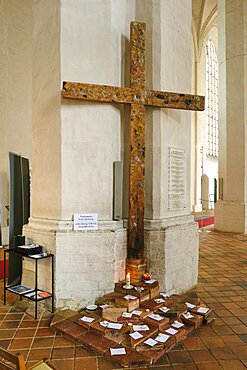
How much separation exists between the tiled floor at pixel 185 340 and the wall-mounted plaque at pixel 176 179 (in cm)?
122

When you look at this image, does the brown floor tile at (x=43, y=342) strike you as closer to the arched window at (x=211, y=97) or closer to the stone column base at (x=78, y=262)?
the stone column base at (x=78, y=262)

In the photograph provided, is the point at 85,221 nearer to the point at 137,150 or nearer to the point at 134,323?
the point at 137,150

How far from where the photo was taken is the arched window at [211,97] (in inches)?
814

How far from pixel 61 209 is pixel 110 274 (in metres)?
0.92

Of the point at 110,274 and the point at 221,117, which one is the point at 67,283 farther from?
the point at 221,117

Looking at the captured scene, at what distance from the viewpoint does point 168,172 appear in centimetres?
429

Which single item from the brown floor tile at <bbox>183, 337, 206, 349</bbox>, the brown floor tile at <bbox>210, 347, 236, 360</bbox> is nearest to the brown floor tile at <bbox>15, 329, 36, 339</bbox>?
the brown floor tile at <bbox>183, 337, 206, 349</bbox>

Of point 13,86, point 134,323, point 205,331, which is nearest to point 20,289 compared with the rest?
point 134,323

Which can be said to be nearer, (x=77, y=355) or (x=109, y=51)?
(x=77, y=355)

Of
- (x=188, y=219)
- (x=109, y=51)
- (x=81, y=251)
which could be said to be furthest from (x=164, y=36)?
(x=81, y=251)

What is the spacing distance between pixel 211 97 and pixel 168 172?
1832 centimetres

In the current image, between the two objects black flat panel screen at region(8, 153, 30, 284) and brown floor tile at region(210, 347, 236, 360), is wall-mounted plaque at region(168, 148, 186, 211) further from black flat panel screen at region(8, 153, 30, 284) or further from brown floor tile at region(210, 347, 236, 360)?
black flat panel screen at region(8, 153, 30, 284)

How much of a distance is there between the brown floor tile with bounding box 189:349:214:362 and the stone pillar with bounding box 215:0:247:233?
24.5ft

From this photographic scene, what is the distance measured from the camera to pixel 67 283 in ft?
12.1
